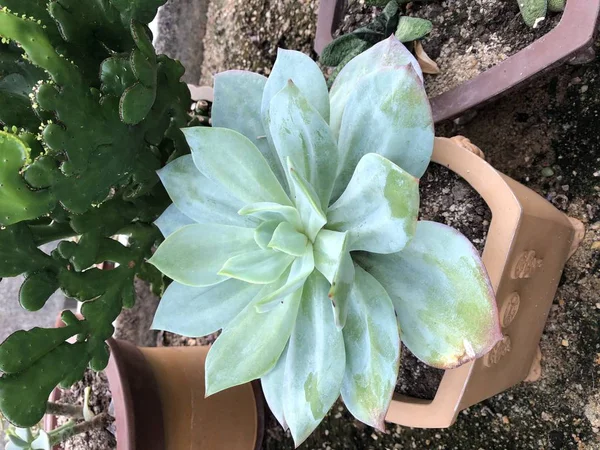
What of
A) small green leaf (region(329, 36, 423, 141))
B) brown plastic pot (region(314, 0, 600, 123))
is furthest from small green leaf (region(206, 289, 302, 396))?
brown plastic pot (region(314, 0, 600, 123))

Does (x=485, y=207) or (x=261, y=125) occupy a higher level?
(x=261, y=125)

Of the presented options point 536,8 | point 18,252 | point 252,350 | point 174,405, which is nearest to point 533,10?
point 536,8

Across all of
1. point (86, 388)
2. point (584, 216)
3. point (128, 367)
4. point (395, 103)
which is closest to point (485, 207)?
point (584, 216)

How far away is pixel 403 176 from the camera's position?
0.45m

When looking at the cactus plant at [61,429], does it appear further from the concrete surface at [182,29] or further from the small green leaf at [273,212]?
the concrete surface at [182,29]

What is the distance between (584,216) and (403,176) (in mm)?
483

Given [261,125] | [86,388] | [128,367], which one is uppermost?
[261,125]

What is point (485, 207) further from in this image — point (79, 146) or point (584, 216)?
point (79, 146)

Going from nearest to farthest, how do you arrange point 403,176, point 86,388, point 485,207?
Result: point 403,176
point 485,207
point 86,388

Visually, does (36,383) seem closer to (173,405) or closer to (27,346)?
(27,346)

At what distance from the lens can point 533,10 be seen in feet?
2.44

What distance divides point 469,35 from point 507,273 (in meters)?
0.40

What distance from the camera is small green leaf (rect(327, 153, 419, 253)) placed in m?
0.46

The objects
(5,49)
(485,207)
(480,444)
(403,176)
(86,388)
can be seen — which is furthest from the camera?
(86,388)
